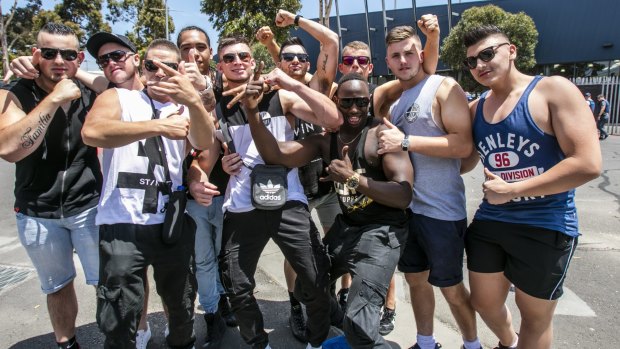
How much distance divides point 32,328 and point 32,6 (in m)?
40.0

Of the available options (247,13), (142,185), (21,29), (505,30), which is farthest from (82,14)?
(142,185)

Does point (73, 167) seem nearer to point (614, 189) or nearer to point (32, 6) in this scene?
point (614, 189)

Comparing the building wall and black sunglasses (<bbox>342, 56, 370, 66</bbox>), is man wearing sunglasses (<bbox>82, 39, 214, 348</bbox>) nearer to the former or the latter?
black sunglasses (<bbox>342, 56, 370, 66</bbox>)

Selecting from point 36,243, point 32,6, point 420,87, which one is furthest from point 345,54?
point 32,6

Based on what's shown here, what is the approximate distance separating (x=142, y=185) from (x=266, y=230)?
0.88 m

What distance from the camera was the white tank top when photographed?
8.30 ft

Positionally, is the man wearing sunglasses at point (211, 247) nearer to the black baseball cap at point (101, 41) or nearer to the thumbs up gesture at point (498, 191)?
the black baseball cap at point (101, 41)

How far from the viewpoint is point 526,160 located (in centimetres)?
249

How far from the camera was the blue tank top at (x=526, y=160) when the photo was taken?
2.44 metres

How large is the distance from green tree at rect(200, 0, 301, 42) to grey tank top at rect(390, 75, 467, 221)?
14207 mm

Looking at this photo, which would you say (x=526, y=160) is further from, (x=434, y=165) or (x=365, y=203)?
(x=365, y=203)

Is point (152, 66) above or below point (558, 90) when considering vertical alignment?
above

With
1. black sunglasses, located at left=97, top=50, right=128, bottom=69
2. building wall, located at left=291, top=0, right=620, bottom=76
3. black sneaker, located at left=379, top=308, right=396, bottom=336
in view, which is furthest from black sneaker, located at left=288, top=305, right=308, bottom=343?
building wall, located at left=291, top=0, right=620, bottom=76

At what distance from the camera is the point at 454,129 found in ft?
8.90
